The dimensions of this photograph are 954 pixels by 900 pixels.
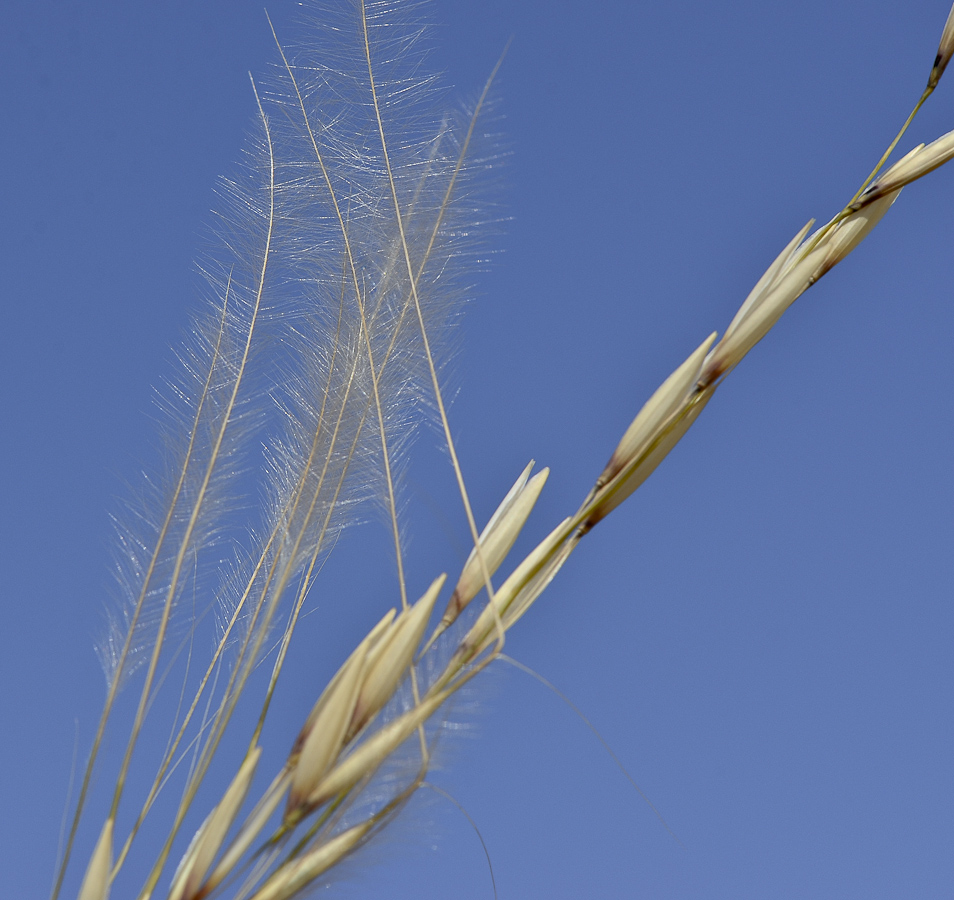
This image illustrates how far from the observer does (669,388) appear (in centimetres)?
80

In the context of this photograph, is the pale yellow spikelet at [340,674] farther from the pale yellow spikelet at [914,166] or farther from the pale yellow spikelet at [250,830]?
the pale yellow spikelet at [914,166]

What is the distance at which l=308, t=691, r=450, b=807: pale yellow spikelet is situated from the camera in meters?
0.74

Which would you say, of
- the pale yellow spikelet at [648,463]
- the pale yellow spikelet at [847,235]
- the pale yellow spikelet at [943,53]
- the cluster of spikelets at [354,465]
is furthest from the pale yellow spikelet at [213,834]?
the pale yellow spikelet at [943,53]

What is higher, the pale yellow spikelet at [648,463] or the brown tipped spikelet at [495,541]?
the brown tipped spikelet at [495,541]


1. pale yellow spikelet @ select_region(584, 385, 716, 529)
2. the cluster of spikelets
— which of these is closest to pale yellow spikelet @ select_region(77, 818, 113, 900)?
the cluster of spikelets

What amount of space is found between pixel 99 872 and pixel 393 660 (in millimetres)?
306

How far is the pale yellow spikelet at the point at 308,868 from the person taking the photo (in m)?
0.74

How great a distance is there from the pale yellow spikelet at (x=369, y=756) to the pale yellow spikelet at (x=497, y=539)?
0.08 metres

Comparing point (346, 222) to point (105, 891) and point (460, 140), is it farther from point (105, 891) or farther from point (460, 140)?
point (105, 891)

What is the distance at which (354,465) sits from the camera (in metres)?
1.08

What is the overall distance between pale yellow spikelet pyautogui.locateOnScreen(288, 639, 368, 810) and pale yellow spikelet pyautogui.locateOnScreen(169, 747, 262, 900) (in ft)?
0.14

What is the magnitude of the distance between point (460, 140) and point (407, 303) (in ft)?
0.68

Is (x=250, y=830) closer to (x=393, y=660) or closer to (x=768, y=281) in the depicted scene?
(x=393, y=660)

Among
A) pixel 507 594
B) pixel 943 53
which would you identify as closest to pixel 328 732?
pixel 507 594
